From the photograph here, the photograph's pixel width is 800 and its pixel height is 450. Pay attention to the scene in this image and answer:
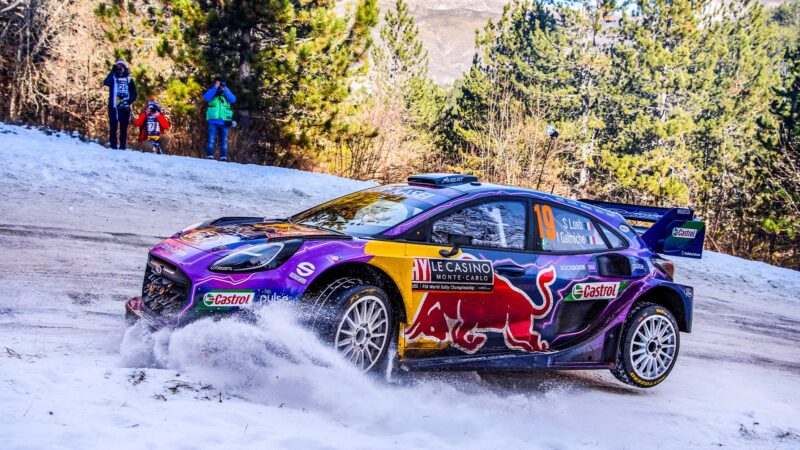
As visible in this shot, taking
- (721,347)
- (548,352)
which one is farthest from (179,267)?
(721,347)

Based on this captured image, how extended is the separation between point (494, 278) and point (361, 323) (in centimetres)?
124

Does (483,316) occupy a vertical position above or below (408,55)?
below

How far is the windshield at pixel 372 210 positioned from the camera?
5.53m

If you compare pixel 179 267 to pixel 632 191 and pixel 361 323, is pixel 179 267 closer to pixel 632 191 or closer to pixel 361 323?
pixel 361 323

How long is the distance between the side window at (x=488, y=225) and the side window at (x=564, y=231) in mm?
198

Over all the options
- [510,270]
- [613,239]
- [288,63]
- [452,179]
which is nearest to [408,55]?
[288,63]

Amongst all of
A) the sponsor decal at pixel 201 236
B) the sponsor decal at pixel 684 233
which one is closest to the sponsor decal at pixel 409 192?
the sponsor decal at pixel 201 236

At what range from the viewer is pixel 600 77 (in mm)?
48000

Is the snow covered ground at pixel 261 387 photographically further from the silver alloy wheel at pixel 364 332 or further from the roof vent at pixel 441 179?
the roof vent at pixel 441 179

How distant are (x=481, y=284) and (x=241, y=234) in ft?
6.09

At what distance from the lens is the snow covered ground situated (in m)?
3.64

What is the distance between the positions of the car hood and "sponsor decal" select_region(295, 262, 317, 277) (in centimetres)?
33

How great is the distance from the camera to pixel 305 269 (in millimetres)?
4809

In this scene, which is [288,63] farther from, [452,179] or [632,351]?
[632,351]
